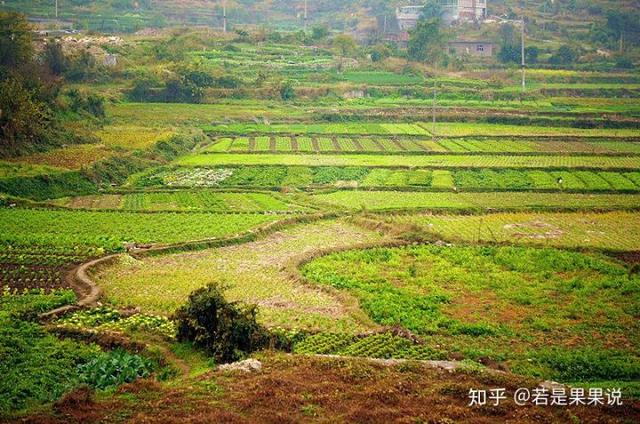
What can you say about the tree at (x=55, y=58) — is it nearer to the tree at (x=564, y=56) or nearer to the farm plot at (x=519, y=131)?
the farm plot at (x=519, y=131)

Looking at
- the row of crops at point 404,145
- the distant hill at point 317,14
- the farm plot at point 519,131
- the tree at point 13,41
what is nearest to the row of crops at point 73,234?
the row of crops at point 404,145

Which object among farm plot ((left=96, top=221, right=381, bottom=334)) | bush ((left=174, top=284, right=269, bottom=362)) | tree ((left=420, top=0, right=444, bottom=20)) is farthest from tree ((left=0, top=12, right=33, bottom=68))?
tree ((left=420, top=0, right=444, bottom=20))

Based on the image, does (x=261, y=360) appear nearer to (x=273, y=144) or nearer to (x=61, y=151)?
(x=61, y=151)

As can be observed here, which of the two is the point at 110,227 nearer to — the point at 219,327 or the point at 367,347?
the point at 219,327

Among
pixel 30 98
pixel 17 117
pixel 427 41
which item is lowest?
pixel 17 117

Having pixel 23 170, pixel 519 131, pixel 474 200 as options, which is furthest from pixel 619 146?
pixel 23 170

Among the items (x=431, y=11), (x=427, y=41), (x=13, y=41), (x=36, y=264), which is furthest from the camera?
(x=431, y=11)

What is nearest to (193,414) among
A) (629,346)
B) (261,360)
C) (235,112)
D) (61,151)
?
(261,360)
